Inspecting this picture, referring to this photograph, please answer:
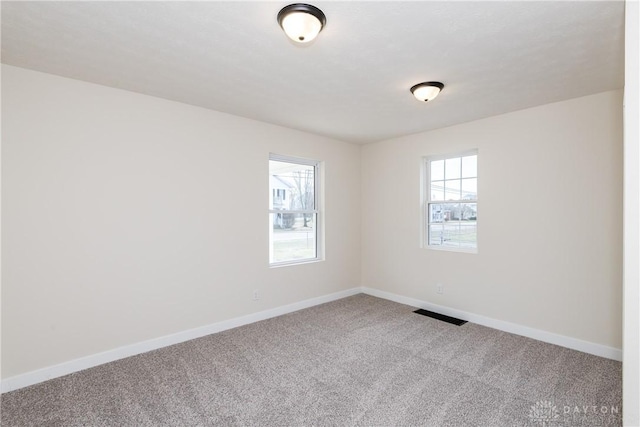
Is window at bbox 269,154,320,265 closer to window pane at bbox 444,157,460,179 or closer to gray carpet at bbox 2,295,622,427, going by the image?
gray carpet at bbox 2,295,622,427

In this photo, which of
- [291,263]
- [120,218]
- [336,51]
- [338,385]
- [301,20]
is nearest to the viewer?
[301,20]

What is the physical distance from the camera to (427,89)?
274 centimetres

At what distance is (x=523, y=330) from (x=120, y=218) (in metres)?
4.26

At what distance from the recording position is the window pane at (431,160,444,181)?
4.33 m

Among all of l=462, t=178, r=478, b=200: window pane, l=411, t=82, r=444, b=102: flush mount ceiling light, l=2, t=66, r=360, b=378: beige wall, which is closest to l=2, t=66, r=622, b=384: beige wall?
l=2, t=66, r=360, b=378: beige wall

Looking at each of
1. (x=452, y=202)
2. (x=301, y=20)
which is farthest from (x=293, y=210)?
(x=301, y=20)

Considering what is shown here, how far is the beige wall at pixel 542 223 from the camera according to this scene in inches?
116

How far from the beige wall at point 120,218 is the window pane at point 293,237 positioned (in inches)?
10.3

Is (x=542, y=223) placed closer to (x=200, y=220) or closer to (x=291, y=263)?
(x=291, y=263)

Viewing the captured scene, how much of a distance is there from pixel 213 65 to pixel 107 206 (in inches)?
62.3

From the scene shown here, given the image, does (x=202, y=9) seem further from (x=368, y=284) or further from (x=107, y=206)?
(x=368, y=284)

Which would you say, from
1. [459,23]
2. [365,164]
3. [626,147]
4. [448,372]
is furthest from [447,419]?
[365,164]

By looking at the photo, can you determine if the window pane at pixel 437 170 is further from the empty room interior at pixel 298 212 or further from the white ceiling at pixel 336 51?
→ the white ceiling at pixel 336 51

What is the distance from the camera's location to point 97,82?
2.75m
